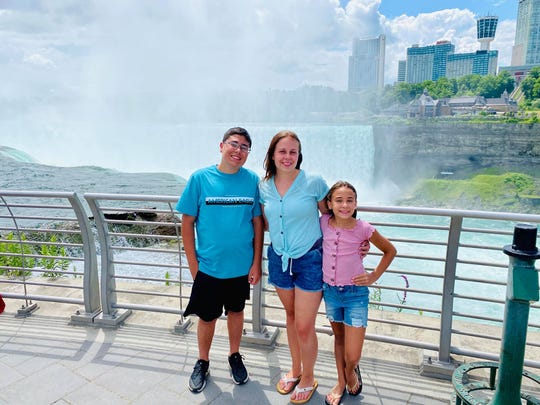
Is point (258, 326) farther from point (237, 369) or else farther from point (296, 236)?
point (296, 236)

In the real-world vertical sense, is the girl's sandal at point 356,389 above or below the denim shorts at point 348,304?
below

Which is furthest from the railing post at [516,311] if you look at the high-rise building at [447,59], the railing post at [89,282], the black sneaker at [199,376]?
the high-rise building at [447,59]

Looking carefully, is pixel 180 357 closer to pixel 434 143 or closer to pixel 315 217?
pixel 315 217

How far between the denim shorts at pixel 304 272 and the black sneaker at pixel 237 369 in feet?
2.30

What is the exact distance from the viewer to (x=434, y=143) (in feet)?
148

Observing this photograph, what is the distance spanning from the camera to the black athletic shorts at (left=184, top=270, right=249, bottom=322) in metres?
2.71

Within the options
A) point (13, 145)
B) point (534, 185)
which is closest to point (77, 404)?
point (13, 145)

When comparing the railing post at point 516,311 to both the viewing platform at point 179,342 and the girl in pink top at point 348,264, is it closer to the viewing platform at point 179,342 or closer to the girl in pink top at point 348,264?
the viewing platform at point 179,342

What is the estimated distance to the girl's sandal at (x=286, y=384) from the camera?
8.82 ft

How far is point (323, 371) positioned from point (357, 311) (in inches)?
30.0

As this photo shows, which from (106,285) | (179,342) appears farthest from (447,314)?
(106,285)

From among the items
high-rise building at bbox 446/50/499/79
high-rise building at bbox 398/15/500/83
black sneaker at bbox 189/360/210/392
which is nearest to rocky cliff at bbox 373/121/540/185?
black sneaker at bbox 189/360/210/392

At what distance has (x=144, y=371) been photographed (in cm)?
297

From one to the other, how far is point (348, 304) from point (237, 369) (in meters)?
0.93
